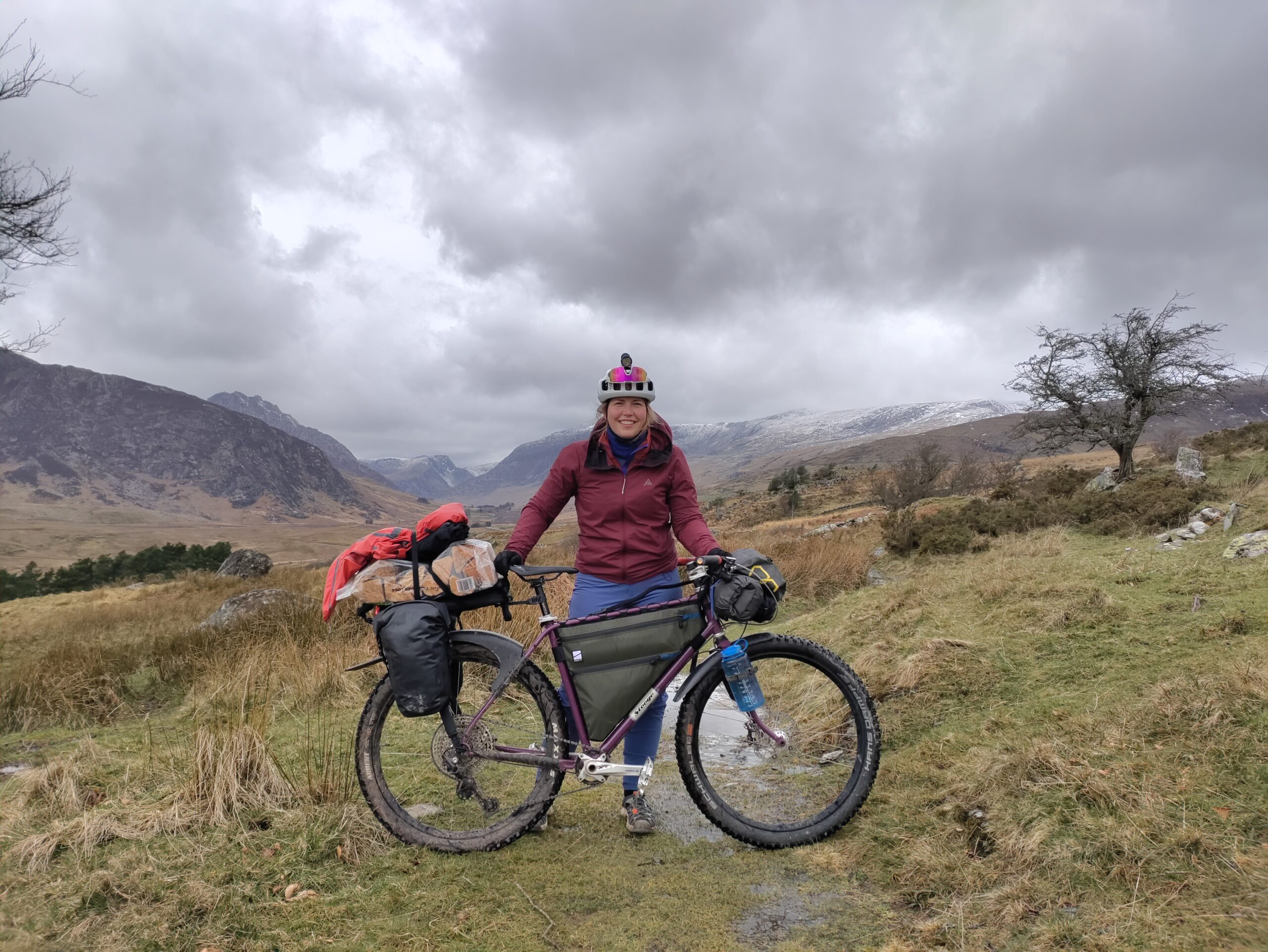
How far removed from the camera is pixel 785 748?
353 centimetres

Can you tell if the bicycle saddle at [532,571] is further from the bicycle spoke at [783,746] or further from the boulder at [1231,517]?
the boulder at [1231,517]

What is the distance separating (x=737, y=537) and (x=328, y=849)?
1980cm

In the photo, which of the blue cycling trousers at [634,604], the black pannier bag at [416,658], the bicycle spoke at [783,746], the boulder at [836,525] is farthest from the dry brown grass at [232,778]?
the boulder at [836,525]

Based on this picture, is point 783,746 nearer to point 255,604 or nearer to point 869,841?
point 869,841

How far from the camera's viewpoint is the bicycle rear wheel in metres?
3.20

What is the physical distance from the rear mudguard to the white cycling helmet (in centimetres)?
141

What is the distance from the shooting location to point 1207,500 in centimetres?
964

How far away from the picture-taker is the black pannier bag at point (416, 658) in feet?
10.2

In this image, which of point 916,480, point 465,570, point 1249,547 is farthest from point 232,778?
point 916,480

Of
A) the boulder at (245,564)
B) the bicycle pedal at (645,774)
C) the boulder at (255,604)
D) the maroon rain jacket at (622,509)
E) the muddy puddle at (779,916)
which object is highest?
the maroon rain jacket at (622,509)

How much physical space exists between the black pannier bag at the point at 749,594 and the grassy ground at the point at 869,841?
1138 millimetres

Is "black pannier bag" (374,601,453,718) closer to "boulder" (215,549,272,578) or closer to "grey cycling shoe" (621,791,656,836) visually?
"grey cycling shoe" (621,791,656,836)

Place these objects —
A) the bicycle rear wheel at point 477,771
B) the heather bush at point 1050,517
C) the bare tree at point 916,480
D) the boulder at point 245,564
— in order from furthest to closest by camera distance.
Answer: the bare tree at point 916,480 → the boulder at point 245,564 → the heather bush at point 1050,517 → the bicycle rear wheel at point 477,771

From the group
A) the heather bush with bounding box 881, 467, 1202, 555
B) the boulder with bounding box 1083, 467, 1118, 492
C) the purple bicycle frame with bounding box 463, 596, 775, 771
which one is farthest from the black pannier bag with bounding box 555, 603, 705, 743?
the boulder with bounding box 1083, 467, 1118, 492
